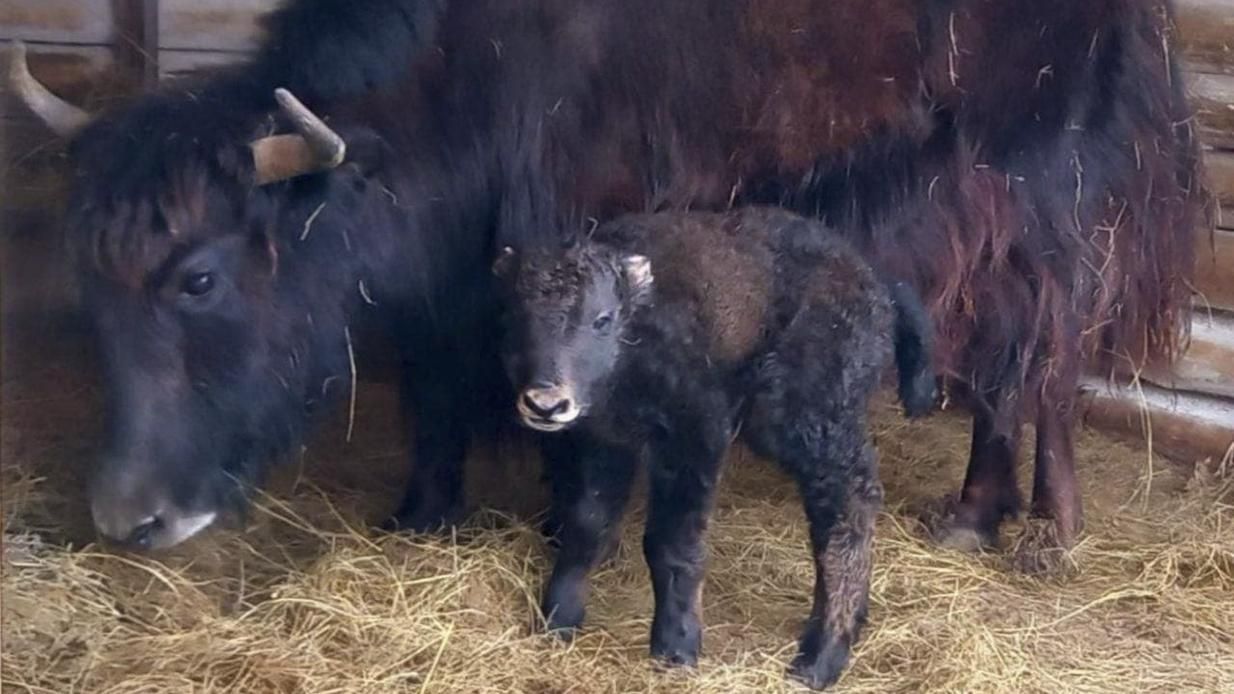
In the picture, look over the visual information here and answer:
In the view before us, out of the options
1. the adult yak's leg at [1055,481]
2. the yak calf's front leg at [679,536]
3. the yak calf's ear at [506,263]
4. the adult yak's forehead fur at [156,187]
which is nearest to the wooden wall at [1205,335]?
the adult yak's leg at [1055,481]

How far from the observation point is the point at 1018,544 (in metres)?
4.50

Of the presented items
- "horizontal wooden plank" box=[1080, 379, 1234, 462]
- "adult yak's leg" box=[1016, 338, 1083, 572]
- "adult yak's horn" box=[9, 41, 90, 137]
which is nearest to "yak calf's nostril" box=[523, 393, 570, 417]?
"adult yak's horn" box=[9, 41, 90, 137]

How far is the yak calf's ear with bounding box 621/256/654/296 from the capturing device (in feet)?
11.0

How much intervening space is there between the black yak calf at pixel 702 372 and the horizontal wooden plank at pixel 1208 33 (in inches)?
84.4

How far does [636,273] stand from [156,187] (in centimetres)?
110

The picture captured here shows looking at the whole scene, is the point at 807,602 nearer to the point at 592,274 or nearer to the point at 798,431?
the point at 798,431

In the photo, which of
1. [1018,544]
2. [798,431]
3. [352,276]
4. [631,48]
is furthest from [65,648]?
[1018,544]

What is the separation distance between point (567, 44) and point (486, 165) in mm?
366

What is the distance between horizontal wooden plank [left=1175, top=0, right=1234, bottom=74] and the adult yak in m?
0.83

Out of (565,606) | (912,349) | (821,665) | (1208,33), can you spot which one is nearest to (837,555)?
(821,665)

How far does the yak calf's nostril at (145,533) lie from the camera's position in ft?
11.5

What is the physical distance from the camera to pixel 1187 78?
4910 mm

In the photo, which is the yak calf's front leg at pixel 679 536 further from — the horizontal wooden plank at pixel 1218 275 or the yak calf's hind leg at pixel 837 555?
the horizontal wooden plank at pixel 1218 275

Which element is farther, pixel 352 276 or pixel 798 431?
pixel 352 276
